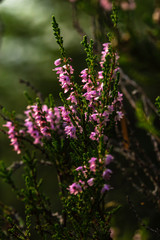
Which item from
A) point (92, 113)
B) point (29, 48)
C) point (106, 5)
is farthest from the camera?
point (29, 48)

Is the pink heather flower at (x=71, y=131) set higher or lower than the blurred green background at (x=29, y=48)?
lower

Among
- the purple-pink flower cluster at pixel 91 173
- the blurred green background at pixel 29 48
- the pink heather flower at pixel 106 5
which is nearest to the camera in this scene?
the purple-pink flower cluster at pixel 91 173

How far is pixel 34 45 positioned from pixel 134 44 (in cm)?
240

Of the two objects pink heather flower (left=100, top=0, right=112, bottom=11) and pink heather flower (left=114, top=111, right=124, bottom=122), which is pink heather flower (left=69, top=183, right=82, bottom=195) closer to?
pink heather flower (left=114, top=111, right=124, bottom=122)

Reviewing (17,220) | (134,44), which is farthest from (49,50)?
(134,44)

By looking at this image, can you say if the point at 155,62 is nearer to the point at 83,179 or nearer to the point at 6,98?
the point at 83,179

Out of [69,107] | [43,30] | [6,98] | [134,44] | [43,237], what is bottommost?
[43,237]

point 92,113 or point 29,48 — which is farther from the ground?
point 29,48

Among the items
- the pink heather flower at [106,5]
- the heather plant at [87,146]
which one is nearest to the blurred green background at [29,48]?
the pink heather flower at [106,5]

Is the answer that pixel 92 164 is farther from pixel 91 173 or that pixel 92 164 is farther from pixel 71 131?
pixel 71 131

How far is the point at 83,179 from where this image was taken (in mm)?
839

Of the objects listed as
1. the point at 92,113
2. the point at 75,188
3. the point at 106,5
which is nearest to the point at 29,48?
the point at 106,5

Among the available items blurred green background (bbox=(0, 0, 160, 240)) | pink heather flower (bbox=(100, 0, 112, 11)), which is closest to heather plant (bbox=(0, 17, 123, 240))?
pink heather flower (bbox=(100, 0, 112, 11))

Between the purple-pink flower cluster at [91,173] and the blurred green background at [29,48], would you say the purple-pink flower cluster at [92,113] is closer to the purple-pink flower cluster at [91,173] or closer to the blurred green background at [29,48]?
the purple-pink flower cluster at [91,173]
